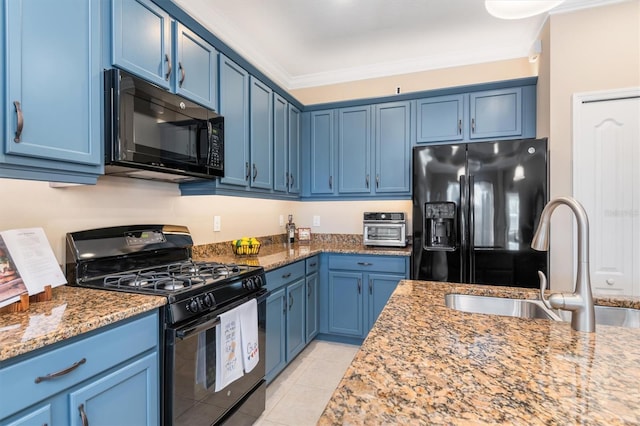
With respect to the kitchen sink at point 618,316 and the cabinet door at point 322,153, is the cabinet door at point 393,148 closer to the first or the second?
the cabinet door at point 322,153

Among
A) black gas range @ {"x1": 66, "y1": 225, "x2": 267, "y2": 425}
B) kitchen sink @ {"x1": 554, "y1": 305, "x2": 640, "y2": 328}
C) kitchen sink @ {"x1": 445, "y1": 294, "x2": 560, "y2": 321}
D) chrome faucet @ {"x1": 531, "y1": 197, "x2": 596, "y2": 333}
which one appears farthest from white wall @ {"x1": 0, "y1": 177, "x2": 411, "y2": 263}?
kitchen sink @ {"x1": 554, "y1": 305, "x2": 640, "y2": 328}

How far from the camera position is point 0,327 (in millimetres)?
974

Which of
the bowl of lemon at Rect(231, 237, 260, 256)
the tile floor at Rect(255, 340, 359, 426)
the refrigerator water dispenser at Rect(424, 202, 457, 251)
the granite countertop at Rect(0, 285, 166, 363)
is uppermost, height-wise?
the refrigerator water dispenser at Rect(424, 202, 457, 251)

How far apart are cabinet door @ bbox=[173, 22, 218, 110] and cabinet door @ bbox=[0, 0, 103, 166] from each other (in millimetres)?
457

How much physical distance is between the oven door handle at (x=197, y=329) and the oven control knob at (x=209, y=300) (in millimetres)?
69

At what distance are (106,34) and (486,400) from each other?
194 cm

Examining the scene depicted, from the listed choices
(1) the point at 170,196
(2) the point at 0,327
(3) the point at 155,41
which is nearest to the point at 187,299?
(2) the point at 0,327

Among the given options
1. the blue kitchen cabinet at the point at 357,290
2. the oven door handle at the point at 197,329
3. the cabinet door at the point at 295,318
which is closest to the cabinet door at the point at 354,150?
the blue kitchen cabinet at the point at 357,290

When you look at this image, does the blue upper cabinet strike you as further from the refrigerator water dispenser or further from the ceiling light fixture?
the refrigerator water dispenser

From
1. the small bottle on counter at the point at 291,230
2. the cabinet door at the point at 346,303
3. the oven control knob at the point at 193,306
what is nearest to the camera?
the oven control knob at the point at 193,306

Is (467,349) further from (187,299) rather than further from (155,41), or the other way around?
(155,41)

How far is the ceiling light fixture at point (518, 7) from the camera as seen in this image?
1.22 metres

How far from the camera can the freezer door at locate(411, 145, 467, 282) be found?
2.65 m

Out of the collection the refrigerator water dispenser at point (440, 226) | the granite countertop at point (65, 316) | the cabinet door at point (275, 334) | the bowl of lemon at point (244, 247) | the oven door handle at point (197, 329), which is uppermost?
the refrigerator water dispenser at point (440, 226)
